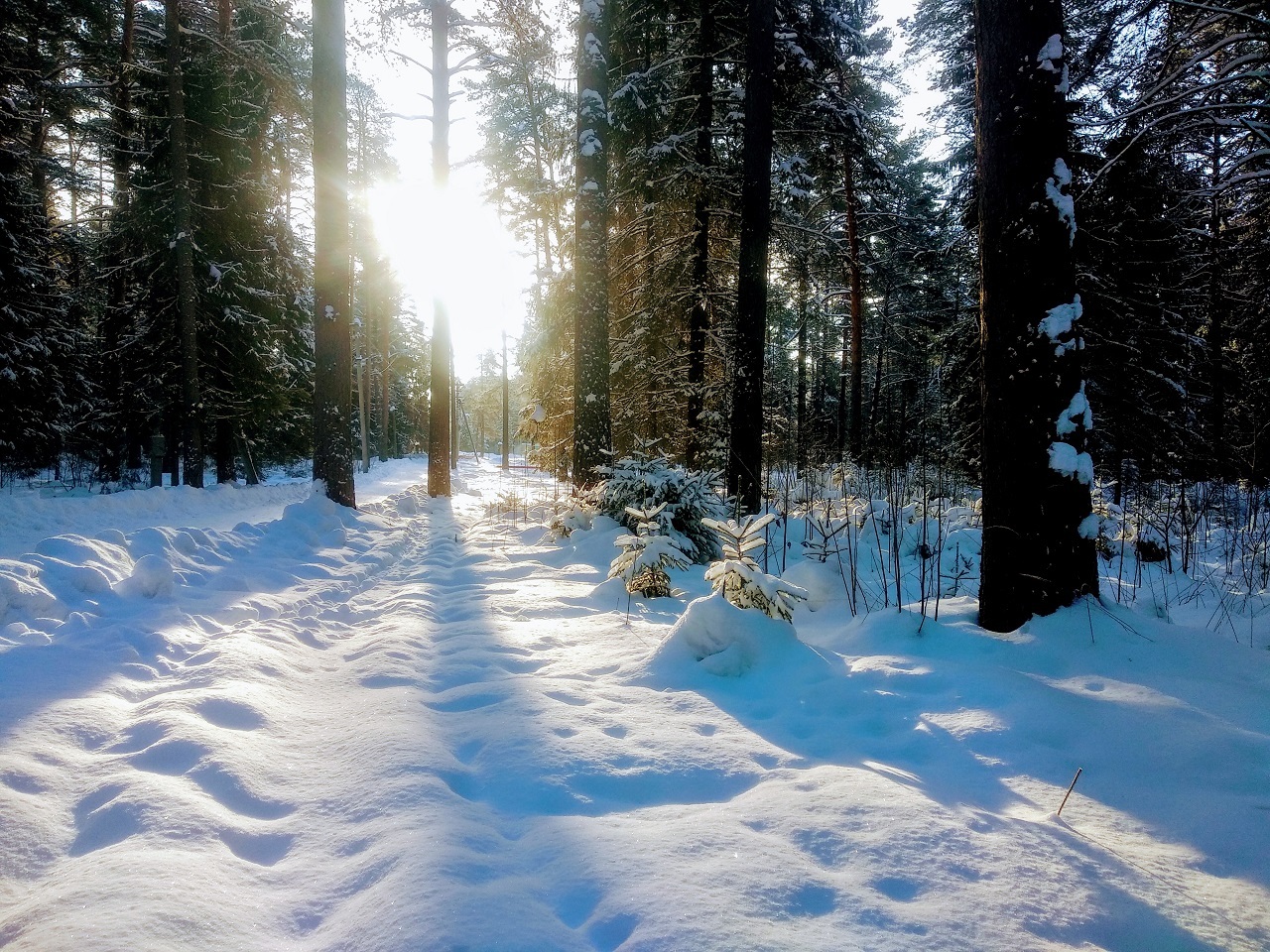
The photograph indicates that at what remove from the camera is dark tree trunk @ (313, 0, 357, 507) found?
760 centimetres

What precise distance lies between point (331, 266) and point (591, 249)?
11.8ft

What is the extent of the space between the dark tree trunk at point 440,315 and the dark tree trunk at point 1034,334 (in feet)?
34.6

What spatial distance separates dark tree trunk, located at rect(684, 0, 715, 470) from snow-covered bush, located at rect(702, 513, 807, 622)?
6399 mm

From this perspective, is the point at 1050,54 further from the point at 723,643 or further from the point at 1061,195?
the point at 723,643

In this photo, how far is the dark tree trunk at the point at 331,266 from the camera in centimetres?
760

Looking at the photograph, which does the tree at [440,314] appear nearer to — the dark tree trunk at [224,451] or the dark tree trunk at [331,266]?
the dark tree trunk at [331,266]

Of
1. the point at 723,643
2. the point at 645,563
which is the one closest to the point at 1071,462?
the point at 723,643

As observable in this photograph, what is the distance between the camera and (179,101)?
10.4 meters

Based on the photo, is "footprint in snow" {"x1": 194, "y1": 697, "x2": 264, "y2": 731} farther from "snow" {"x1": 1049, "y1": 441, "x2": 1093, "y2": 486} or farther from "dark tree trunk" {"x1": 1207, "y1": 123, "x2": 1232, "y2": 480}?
"dark tree trunk" {"x1": 1207, "y1": 123, "x2": 1232, "y2": 480}

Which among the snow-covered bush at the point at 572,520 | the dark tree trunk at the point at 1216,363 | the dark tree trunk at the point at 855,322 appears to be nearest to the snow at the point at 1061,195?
the snow-covered bush at the point at 572,520

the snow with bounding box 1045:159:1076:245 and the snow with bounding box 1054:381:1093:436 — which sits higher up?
the snow with bounding box 1045:159:1076:245

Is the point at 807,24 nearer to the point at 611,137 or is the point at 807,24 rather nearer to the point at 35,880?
the point at 611,137

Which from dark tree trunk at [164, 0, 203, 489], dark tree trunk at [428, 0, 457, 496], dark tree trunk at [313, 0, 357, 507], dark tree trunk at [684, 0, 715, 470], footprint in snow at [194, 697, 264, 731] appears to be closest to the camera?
footprint in snow at [194, 697, 264, 731]

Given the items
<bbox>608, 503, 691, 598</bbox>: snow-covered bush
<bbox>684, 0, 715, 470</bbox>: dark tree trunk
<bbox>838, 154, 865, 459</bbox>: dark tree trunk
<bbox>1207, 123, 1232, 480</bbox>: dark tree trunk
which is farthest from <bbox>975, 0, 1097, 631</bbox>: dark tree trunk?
<bbox>838, 154, 865, 459</bbox>: dark tree trunk
